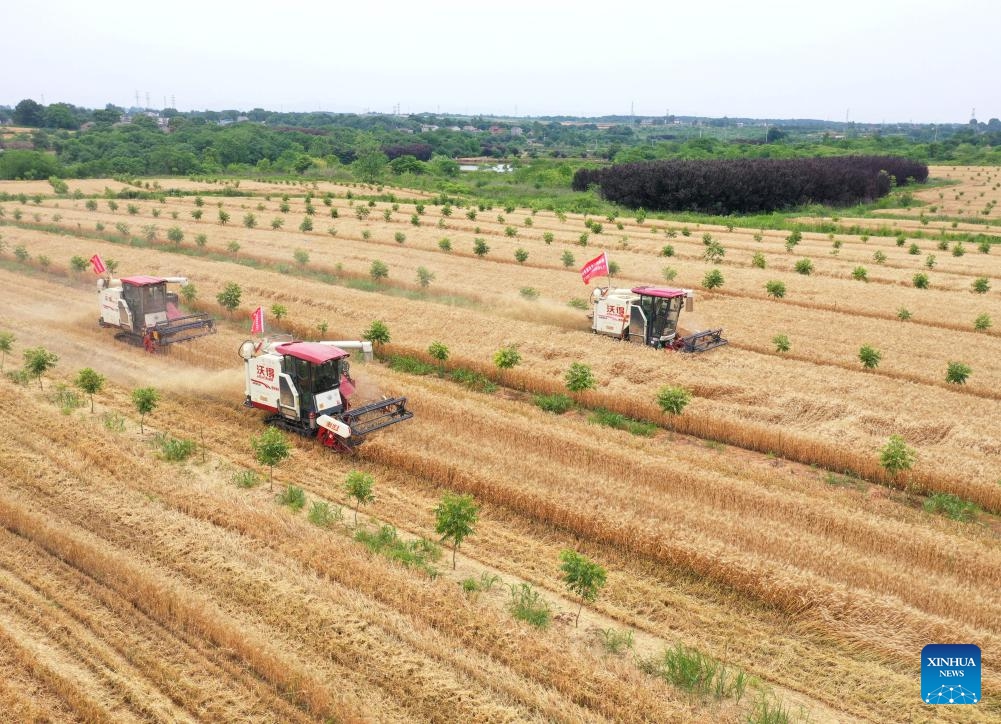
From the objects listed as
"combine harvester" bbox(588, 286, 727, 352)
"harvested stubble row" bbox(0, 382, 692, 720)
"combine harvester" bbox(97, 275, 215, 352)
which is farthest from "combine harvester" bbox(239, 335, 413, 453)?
"combine harvester" bbox(588, 286, 727, 352)

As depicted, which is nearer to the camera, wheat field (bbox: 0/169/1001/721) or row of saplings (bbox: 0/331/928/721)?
wheat field (bbox: 0/169/1001/721)

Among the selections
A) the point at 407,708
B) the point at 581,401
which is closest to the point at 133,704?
the point at 407,708

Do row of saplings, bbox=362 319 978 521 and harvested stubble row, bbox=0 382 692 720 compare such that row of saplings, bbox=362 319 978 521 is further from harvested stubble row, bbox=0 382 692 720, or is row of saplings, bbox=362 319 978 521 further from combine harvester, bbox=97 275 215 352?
harvested stubble row, bbox=0 382 692 720

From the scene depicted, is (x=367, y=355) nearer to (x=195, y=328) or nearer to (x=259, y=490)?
(x=259, y=490)

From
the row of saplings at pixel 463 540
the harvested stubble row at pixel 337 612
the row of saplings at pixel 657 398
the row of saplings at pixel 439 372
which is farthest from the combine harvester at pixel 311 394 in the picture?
the row of saplings at pixel 657 398

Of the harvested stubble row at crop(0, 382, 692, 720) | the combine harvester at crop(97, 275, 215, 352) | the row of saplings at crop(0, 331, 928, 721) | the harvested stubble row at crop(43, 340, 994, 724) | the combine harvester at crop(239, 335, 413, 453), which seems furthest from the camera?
the combine harvester at crop(97, 275, 215, 352)

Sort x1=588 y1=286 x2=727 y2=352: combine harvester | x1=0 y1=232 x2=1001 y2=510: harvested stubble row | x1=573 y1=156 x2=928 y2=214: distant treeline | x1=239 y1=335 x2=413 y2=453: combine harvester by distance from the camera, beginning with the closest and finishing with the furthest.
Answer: x1=239 y1=335 x2=413 y2=453: combine harvester, x1=0 y1=232 x2=1001 y2=510: harvested stubble row, x1=588 y1=286 x2=727 y2=352: combine harvester, x1=573 y1=156 x2=928 y2=214: distant treeline

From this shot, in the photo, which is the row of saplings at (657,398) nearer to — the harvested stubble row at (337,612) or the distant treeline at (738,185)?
the harvested stubble row at (337,612)
